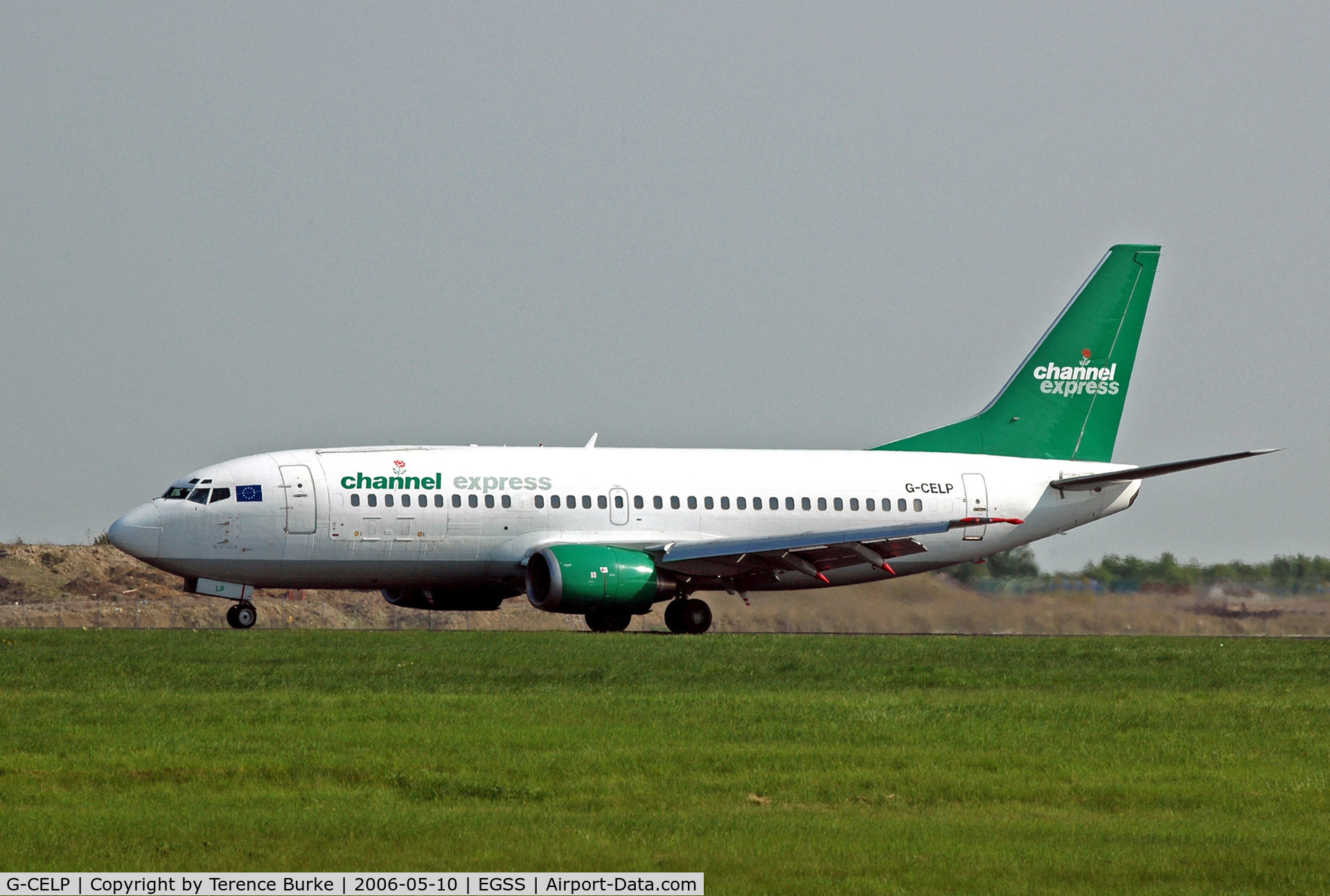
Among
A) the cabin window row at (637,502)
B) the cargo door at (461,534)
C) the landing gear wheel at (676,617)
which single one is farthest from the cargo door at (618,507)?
the cargo door at (461,534)

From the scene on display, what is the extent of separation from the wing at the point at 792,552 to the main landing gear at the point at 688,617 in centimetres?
84

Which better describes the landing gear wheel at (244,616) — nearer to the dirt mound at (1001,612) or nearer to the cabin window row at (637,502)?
the cabin window row at (637,502)

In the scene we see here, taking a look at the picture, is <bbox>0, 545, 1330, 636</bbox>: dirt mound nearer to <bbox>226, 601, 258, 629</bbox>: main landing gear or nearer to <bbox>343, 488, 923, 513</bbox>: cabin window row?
<bbox>343, 488, 923, 513</bbox>: cabin window row

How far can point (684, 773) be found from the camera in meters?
13.7

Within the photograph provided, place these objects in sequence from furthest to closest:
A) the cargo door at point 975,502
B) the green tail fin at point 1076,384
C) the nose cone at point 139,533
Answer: the green tail fin at point 1076,384
the cargo door at point 975,502
the nose cone at point 139,533

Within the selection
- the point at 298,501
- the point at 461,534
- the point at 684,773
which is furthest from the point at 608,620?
the point at 684,773

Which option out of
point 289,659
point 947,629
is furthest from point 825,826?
point 947,629

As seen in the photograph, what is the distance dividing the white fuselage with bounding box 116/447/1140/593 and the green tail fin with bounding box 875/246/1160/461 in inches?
28.1

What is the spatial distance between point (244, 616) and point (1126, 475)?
793 inches

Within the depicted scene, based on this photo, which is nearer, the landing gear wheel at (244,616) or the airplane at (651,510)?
the airplane at (651,510)

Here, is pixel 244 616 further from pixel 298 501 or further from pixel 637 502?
pixel 637 502

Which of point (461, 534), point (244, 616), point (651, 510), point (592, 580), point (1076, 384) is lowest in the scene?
point (244, 616)

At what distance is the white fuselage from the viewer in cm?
3419

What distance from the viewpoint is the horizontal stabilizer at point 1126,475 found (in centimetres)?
3638
